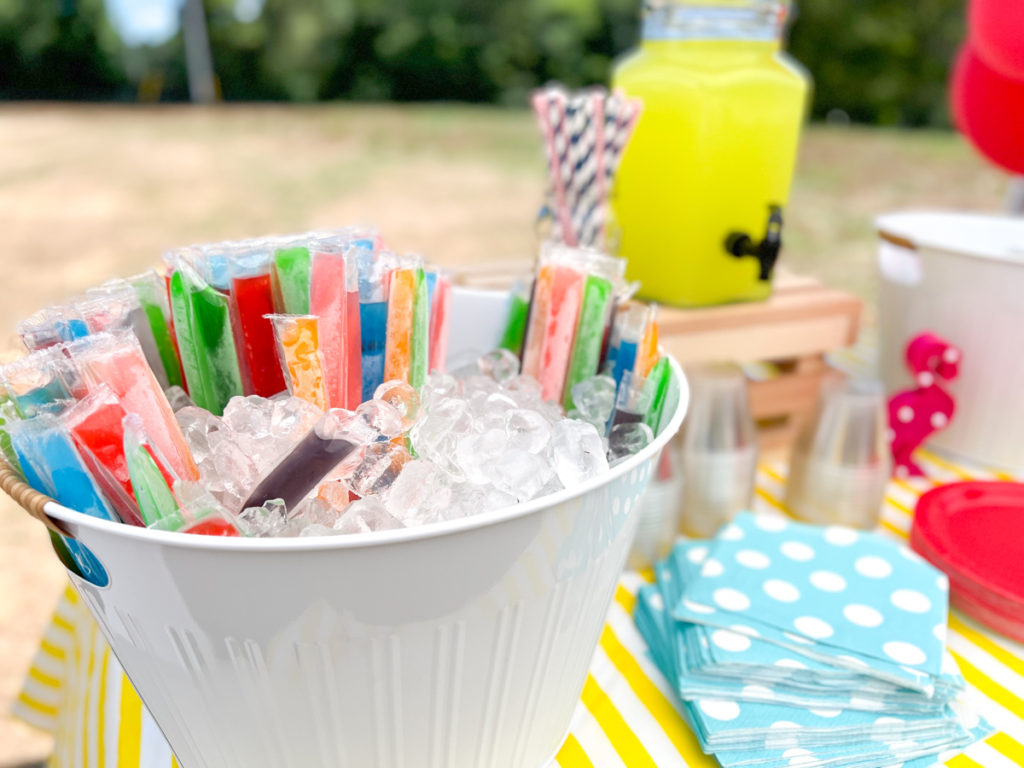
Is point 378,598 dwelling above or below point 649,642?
above

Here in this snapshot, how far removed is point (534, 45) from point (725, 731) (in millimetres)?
9543

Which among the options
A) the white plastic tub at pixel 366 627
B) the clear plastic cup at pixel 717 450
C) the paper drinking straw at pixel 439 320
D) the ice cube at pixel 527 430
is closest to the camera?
the white plastic tub at pixel 366 627

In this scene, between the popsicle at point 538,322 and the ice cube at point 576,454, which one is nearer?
the ice cube at point 576,454

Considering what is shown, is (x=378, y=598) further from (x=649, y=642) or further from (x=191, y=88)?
(x=191, y=88)

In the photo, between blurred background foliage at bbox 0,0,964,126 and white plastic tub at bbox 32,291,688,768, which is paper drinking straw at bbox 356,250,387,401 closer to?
white plastic tub at bbox 32,291,688,768

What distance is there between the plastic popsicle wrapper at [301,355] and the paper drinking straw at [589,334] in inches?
8.2

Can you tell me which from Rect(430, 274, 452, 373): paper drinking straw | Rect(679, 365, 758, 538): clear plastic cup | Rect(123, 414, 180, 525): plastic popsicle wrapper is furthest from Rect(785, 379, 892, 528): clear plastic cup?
Rect(123, 414, 180, 525): plastic popsicle wrapper

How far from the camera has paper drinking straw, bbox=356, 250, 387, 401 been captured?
51 centimetres

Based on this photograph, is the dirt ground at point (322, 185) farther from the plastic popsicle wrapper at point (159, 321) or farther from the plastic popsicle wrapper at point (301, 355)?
the plastic popsicle wrapper at point (301, 355)

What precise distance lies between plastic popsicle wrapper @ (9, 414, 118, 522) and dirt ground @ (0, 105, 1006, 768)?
2096 mm

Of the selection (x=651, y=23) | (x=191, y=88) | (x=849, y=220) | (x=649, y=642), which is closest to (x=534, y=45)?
(x=191, y=88)

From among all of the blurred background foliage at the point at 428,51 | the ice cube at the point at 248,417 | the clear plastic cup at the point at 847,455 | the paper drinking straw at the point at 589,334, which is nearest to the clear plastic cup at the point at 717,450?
the clear plastic cup at the point at 847,455

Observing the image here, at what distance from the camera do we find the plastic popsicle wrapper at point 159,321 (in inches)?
21.4

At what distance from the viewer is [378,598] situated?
38 cm
